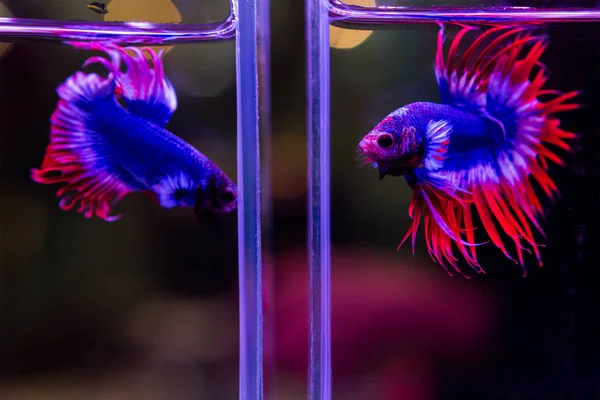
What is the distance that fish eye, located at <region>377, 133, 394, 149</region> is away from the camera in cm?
80

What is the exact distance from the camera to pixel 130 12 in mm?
853

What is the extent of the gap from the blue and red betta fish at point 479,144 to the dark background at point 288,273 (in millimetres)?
31

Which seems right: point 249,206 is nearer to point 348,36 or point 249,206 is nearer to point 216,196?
point 216,196

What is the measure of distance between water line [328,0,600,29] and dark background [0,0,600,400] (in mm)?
21

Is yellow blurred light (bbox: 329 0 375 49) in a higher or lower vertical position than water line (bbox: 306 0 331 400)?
higher

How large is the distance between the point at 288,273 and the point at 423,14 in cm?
A: 55

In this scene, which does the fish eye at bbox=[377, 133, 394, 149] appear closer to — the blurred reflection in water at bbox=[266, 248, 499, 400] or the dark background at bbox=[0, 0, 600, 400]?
the dark background at bbox=[0, 0, 600, 400]

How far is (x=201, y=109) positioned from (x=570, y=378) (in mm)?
919

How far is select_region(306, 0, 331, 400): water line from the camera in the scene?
84 cm

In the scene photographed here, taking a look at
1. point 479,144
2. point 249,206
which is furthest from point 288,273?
point 479,144

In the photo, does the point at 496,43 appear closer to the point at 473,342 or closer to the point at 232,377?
the point at 473,342

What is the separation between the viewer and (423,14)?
844mm

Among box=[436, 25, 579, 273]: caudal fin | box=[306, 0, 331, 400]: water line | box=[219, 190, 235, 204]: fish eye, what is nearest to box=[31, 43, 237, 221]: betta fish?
box=[219, 190, 235, 204]: fish eye

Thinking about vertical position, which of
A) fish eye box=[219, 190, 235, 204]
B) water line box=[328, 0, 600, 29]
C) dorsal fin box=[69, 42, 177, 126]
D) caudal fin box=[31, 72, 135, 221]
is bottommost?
fish eye box=[219, 190, 235, 204]
